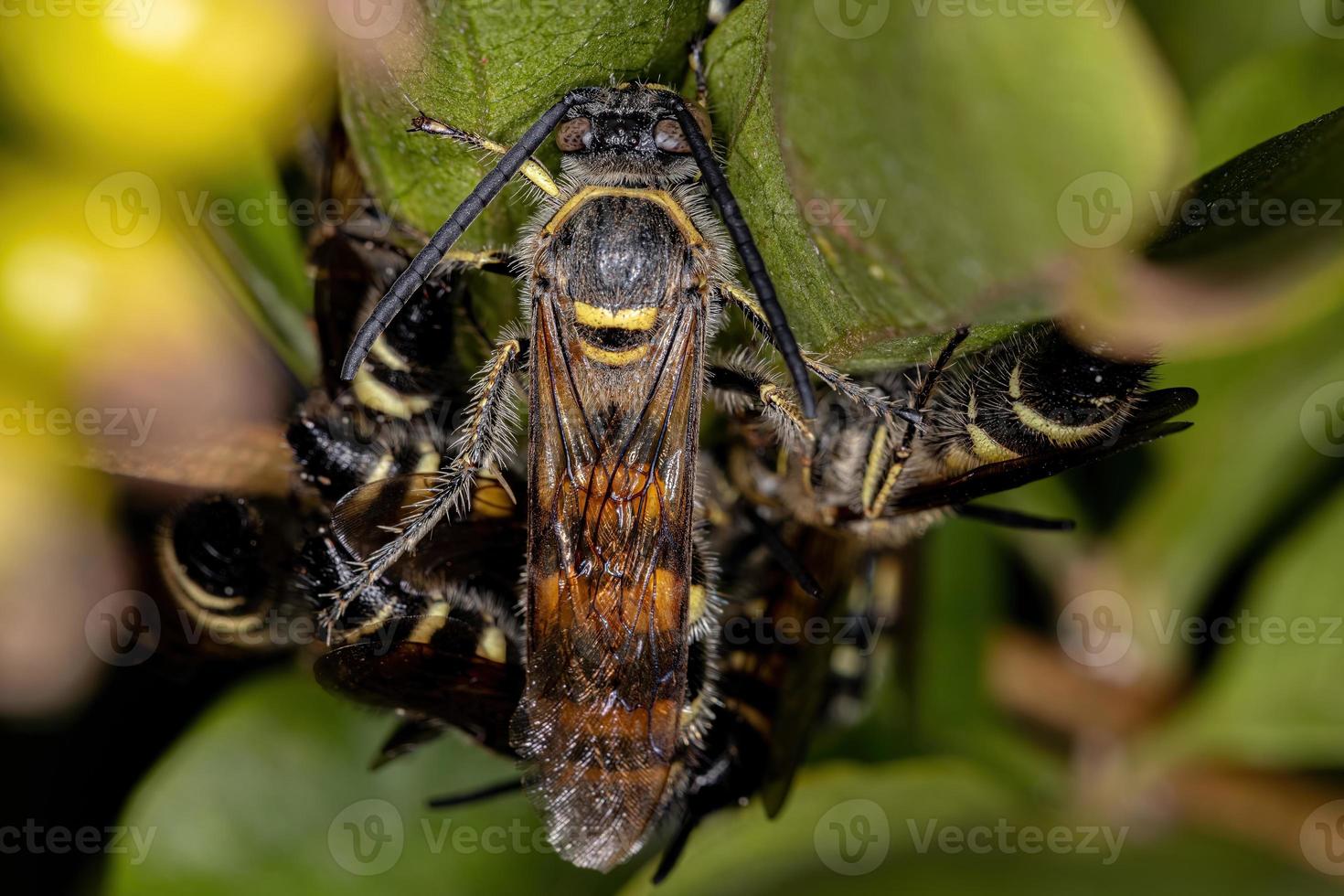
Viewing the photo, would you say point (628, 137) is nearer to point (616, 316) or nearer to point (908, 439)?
point (616, 316)

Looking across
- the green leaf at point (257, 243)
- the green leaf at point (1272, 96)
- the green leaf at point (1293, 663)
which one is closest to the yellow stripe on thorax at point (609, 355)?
the green leaf at point (257, 243)

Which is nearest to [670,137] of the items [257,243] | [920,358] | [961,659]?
[920,358]

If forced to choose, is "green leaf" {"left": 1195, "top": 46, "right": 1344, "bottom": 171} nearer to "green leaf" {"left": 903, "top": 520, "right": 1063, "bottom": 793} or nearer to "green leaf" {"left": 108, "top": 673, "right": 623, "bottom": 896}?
"green leaf" {"left": 903, "top": 520, "right": 1063, "bottom": 793}

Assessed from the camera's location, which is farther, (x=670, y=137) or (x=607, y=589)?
(x=607, y=589)

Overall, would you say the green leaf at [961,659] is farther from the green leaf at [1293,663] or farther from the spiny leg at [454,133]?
the spiny leg at [454,133]

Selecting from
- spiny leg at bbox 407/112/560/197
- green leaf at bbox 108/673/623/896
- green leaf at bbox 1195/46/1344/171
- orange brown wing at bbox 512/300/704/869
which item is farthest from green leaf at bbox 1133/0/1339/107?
green leaf at bbox 108/673/623/896
